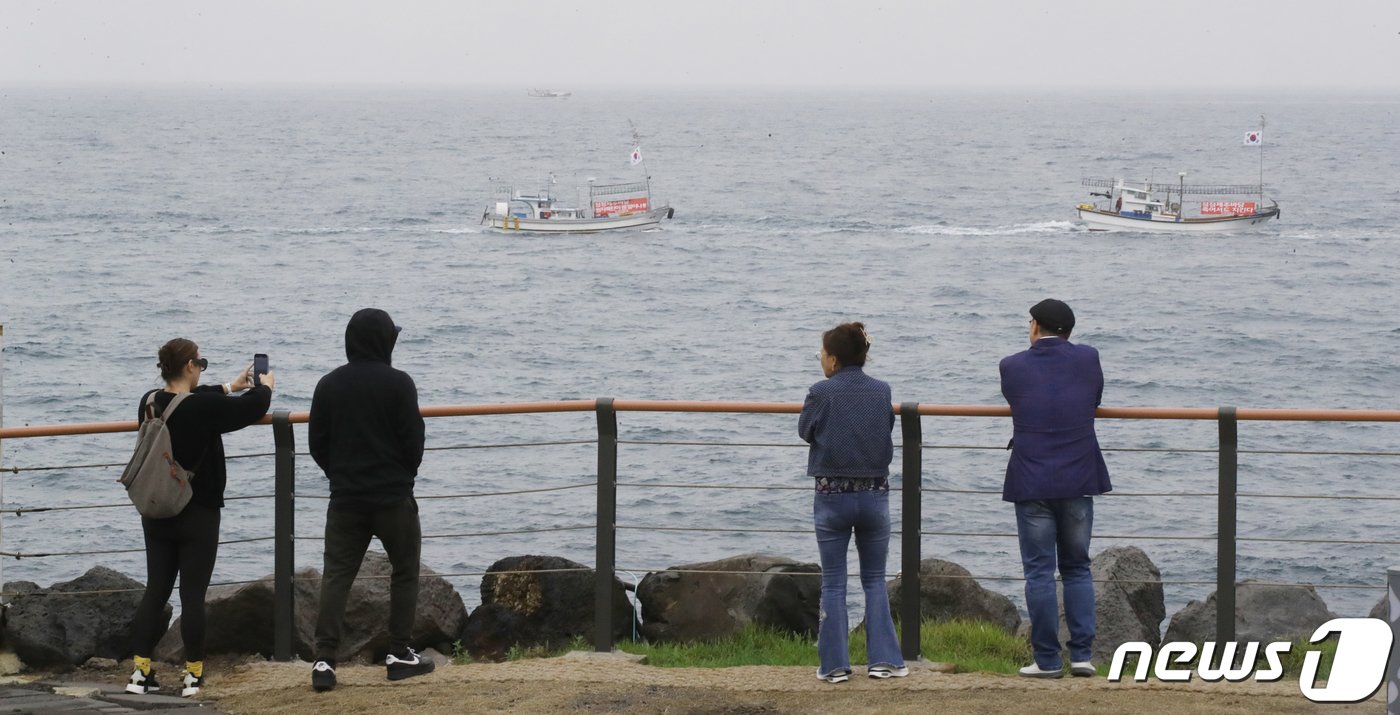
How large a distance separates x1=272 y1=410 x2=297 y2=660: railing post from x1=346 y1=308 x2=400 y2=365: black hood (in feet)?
2.49

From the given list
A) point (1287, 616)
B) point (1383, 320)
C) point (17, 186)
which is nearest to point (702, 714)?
point (1287, 616)

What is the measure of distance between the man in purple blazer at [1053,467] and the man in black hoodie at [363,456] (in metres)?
2.50

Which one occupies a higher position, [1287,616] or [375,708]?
[375,708]

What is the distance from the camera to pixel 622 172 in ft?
488

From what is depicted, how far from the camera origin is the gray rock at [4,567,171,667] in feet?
25.2

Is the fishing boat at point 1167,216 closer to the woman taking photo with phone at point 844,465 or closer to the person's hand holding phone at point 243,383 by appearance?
the woman taking photo with phone at point 844,465

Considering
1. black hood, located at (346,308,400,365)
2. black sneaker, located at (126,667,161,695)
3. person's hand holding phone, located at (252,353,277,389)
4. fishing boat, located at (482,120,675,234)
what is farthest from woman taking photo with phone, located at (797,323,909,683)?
fishing boat, located at (482,120,675,234)

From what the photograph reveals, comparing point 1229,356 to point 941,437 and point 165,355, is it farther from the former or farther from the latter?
point 165,355

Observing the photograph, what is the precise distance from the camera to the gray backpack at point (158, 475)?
22.0 feet

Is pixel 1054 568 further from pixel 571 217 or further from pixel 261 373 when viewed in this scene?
pixel 571 217

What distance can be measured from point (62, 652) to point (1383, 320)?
190 ft

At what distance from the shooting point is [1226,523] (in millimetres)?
7117

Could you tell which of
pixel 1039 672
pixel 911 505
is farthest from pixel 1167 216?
pixel 1039 672

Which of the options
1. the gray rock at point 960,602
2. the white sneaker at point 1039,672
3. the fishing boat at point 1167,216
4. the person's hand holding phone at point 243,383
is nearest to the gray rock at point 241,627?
the person's hand holding phone at point 243,383
